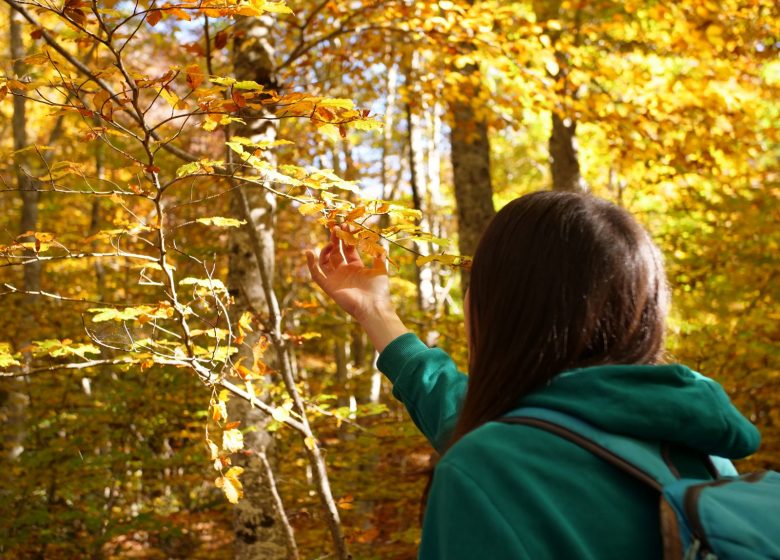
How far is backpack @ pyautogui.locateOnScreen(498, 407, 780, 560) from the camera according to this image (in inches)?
30.3

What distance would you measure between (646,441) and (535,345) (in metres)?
0.20

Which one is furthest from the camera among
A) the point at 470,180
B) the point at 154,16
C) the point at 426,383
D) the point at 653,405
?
the point at 470,180

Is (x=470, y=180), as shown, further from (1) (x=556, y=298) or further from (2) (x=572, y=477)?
(2) (x=572, y=477)

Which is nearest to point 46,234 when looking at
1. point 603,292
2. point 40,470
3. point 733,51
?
point 603,292

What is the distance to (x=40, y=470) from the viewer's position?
→ 5.69m

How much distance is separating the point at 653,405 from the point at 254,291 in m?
3.38

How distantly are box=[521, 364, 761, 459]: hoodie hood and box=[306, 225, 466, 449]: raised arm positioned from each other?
1.71 feet

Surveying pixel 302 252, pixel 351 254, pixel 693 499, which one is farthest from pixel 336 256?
pixel 302 252

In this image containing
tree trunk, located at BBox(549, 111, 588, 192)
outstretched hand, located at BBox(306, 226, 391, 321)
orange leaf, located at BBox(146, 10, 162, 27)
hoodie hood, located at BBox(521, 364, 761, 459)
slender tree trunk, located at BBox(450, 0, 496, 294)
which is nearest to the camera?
hoodie hood, located at BBox(521, 364, 761, 459)

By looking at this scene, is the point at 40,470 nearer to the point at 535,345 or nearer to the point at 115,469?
the point at 115,469

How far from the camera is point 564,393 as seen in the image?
945mm

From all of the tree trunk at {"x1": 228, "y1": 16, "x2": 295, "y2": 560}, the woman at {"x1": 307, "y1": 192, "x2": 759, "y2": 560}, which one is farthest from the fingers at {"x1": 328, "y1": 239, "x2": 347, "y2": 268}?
the tree trunk at {"x1": 228, "y1": 16, "x2": 295, "y2": 560}

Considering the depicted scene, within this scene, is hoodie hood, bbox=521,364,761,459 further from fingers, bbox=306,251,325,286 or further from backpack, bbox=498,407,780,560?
fingers, bbox=306,251,325,286

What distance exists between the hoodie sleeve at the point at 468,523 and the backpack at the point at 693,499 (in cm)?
11
